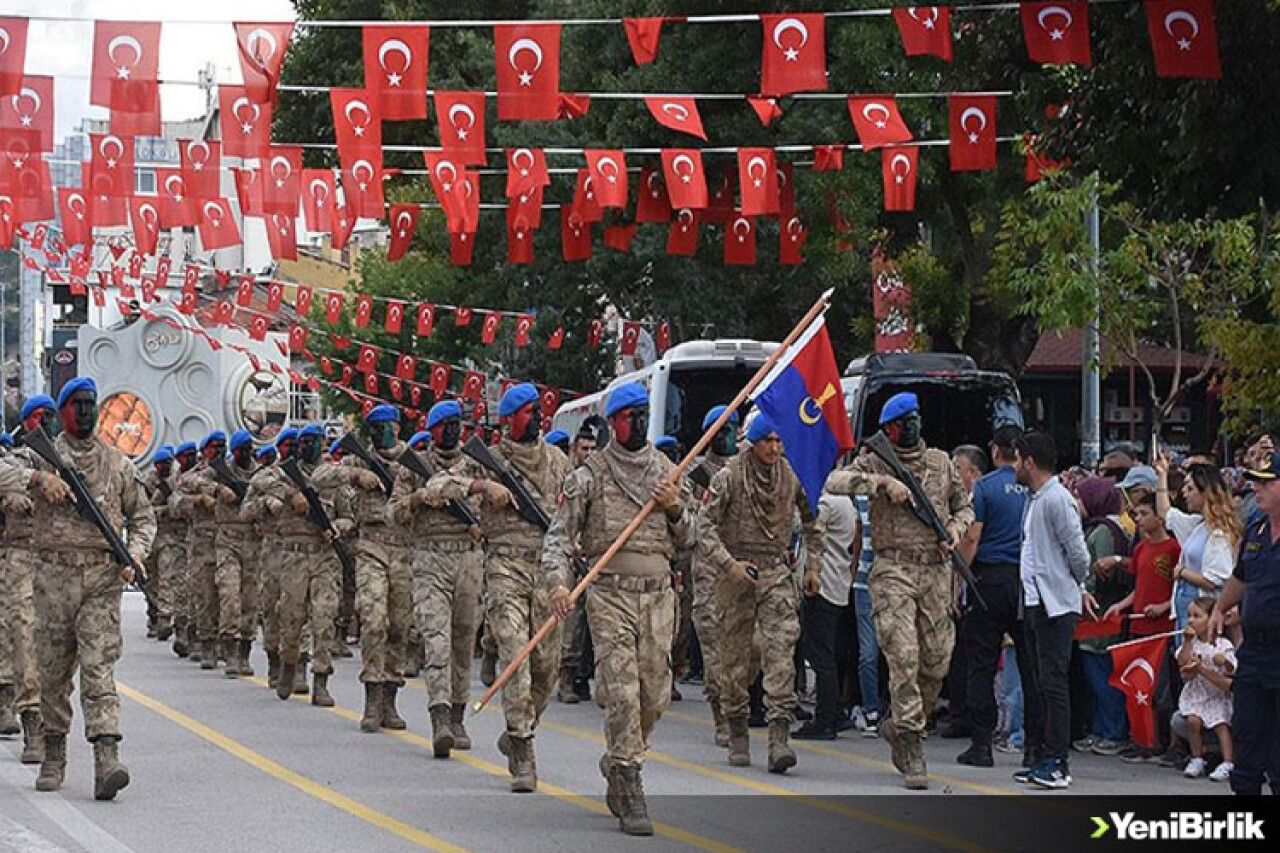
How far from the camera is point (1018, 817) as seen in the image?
11.5 m

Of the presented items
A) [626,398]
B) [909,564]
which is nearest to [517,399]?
[626,398]

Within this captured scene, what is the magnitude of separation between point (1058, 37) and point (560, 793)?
589 cm

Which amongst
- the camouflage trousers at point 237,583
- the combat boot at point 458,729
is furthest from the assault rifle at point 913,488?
the camouflage trousers at point 237,583

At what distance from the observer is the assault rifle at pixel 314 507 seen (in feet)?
59.2

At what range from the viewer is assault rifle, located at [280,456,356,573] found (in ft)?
59.2

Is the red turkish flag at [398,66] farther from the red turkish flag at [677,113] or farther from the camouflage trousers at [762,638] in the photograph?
the camouflage trousers at [762,638]

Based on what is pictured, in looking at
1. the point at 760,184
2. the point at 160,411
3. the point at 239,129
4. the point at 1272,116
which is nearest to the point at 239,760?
the point at 1272,116

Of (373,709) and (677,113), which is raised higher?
(677,113)

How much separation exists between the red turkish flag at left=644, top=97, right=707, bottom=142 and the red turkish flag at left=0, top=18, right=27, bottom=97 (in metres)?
5.56

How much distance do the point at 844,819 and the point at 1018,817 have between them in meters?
0.88

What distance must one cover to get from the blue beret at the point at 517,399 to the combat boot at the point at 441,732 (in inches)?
80.5

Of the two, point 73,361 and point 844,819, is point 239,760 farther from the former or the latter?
point 73,361

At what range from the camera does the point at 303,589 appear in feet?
59.3

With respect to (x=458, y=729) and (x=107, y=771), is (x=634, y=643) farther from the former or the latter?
(x=458, y=729)
